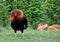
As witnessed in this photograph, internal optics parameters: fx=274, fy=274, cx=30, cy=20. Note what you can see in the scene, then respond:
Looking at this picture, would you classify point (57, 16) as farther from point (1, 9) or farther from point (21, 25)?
point (21, 25)

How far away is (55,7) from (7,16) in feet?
9.16

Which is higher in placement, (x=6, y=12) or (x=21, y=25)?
(x=21, y=25)

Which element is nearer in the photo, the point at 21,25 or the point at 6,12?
the point at 21,25

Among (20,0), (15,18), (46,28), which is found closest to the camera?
(15,18)

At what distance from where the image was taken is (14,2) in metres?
15.0

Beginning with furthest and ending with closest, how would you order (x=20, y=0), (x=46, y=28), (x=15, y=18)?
1. (x=20, y=0)
2. (x=46, y=28)
3. (x=15, y=18)

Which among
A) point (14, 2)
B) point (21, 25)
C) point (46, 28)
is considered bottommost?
point (46, 28)

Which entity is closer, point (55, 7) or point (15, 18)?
point (15, 18)

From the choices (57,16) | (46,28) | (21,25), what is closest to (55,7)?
(57,16)

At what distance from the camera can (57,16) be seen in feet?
49.8

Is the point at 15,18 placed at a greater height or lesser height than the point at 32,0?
greater

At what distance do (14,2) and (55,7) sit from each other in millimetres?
2335

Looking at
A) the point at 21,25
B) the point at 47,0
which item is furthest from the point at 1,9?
the point at 21,25

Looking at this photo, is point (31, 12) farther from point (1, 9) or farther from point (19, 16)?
point (19, 16)
